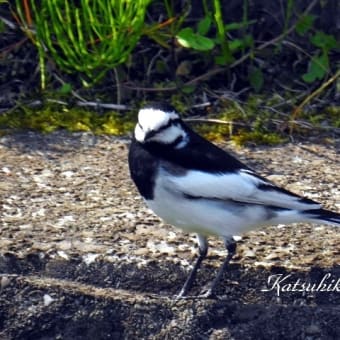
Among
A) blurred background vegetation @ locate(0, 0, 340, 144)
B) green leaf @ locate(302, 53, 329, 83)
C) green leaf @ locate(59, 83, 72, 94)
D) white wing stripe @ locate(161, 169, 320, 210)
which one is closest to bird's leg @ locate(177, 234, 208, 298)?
white wing stripe @ locate(161, 169, 320, 210)

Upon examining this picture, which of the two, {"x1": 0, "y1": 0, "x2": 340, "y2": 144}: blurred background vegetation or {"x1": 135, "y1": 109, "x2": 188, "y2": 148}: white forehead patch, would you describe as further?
{"x1": 0, "y1": 0, "x2": 340, "y2": 144}: blurred background vegetation

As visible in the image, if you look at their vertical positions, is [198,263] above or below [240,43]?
below

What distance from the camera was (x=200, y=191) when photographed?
13.5ft

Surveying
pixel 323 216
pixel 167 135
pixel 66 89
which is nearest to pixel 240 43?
pixel 66 89

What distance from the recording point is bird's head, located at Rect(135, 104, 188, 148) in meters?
4.21

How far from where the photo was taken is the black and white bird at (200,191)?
4.12 m

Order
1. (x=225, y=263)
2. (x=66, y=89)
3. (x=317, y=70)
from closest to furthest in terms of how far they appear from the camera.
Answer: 1. (x=225, y=263)
2. (x=66, y=89)
3. (x=317, y=70)

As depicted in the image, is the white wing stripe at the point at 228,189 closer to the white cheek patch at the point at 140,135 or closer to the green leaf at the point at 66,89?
the white cheek patch at the point at 140,135


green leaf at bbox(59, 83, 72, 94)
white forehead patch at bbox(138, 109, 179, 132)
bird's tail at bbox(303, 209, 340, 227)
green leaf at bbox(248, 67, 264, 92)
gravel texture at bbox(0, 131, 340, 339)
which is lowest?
gravel texture at bbox(0, 131, 340, 339)

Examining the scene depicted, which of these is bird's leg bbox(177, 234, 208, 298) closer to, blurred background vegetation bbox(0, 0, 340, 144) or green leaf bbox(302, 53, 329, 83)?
blurred background vegetation bbox(0, 0, 340, 144)

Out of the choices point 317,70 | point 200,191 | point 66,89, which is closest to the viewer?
point 200,191

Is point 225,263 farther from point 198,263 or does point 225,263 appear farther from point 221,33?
point 221,33

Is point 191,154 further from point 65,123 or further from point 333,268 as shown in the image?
point 65,123

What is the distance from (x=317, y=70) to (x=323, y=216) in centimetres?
162
